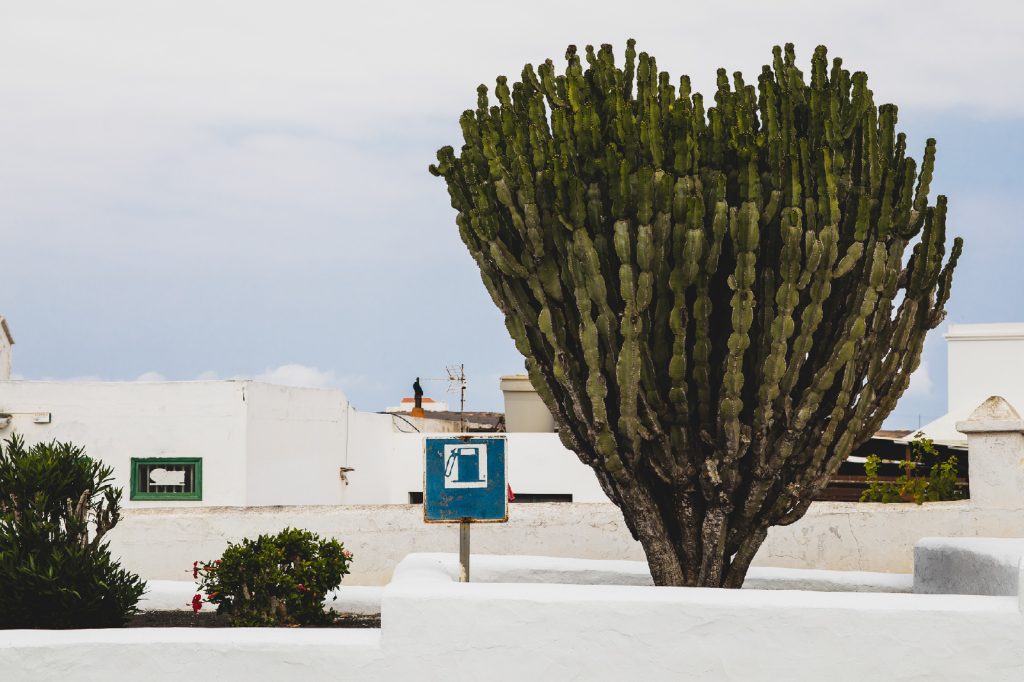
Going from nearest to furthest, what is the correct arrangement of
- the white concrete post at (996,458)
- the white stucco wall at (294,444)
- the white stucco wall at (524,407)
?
1. the white concrete post at (996,458)
2. the white stucco wall at (294,444)
3. the white stucco wall at (524,407)

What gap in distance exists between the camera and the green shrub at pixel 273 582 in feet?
29.9

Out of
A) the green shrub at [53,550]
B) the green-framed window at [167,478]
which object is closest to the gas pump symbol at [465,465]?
the green shrub at [53,550]

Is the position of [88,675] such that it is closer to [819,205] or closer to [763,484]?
[763,484]

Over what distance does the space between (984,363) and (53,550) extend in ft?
63.5

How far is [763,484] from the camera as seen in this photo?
8.49 metres

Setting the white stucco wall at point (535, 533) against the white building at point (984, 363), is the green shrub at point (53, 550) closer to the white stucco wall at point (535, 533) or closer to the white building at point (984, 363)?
the white stucco wall at point (535, 533)

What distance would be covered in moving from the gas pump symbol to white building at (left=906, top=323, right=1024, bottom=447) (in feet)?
54.5

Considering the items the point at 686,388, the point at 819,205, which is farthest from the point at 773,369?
the point at 819,205

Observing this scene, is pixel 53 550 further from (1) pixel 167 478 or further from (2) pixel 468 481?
(1) pixel 167 478

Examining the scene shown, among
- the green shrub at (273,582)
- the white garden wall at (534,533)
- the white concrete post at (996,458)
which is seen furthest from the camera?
the white garden wall at (534,533)

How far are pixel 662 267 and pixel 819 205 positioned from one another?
1162 millimetres

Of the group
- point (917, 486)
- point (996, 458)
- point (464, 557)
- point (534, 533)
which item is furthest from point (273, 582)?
point (996, 458)

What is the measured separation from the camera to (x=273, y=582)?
9.05 metres

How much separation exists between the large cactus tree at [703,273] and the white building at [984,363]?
15.3m
